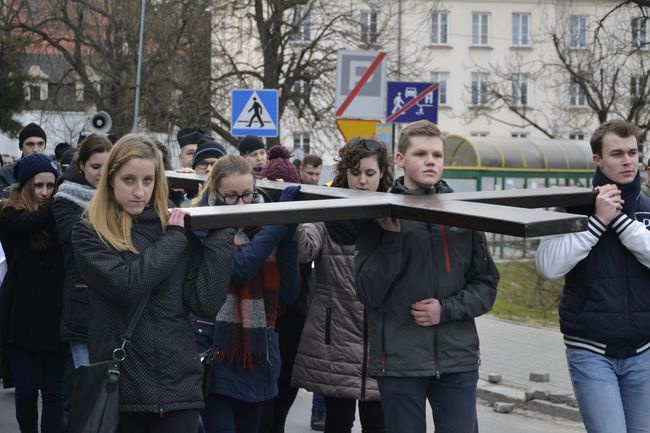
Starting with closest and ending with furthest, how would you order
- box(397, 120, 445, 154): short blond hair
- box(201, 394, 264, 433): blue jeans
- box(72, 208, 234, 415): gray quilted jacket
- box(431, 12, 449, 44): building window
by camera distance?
box(72, 208, 234, 415): gray quilted jacket
box(397, 120, 445, 154): short blond hair
box(201, 394, 264, 433): blue jeans
box(431, 12, 449, 44): building window

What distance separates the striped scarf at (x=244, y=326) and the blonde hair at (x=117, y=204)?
78cm

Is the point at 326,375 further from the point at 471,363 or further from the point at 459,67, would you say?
the point at 459,67

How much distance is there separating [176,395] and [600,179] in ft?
7.51

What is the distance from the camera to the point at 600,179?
201 inches

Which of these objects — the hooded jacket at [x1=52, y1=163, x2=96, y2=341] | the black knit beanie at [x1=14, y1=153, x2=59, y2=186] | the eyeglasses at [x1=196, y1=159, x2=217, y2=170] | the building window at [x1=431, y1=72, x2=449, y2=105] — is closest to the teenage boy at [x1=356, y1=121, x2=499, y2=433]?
the hooded jacket at [x1=52, y1=163, x2=96, y2=341]

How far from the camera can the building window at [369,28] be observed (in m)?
28.5

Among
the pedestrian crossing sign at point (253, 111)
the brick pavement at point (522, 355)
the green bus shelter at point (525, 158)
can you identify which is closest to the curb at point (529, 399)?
the brick pavement at point (522, 355)

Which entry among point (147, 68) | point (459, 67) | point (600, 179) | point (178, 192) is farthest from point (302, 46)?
point (459, 67)

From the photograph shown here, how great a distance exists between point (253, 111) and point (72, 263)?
9.33 m

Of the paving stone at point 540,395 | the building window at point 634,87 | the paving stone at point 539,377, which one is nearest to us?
the paving stone at point 540,395

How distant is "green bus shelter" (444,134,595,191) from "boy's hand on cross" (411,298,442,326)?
96.6 feet

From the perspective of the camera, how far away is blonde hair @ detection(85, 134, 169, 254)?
4.21 m

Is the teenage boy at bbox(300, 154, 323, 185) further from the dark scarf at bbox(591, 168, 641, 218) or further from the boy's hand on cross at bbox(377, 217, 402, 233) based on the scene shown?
the boy's hand on cross at bbox(377, 217, 402, 233)

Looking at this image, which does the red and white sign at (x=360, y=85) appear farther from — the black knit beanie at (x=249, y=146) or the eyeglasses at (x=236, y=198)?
the eyeglasses at (x=236, y=198)
